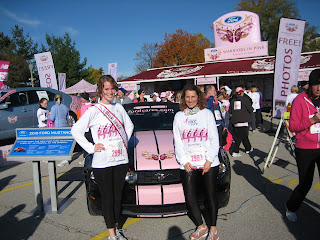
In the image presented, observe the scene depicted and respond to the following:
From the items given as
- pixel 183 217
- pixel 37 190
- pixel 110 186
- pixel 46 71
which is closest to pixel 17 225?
pixel 37 190

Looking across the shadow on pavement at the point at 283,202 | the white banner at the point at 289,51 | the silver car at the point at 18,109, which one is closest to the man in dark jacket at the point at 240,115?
the shadow on pavement at the point at 283,202

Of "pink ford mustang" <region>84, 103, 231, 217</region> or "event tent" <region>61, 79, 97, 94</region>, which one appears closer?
"pink ford mustang" <region>84, 103, 231, 217</region>

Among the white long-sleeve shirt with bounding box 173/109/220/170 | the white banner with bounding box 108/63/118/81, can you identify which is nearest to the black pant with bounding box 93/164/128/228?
the white long-sleeve shirt with bounding box 173/109/220/170

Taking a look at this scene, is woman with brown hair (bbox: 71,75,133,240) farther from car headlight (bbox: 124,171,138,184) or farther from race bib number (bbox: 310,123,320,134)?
race bib number (bbox: 310,123,320,134)

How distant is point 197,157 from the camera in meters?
2.94

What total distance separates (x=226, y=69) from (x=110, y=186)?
19.8 metres

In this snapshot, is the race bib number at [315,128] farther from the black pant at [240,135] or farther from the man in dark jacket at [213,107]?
the black pant at [240,135]

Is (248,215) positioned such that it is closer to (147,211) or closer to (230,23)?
(147,211)

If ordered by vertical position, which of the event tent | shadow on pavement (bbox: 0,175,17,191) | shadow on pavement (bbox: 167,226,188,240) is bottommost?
shadow on pavement (bbox: 0,175,17,191)

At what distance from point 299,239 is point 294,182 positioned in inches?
84.7

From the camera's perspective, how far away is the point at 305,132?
3.25 metres

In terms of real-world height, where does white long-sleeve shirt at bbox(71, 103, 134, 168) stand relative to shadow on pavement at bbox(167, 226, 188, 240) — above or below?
above

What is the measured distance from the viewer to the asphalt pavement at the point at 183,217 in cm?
327

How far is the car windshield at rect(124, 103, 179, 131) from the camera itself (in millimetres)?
4688
